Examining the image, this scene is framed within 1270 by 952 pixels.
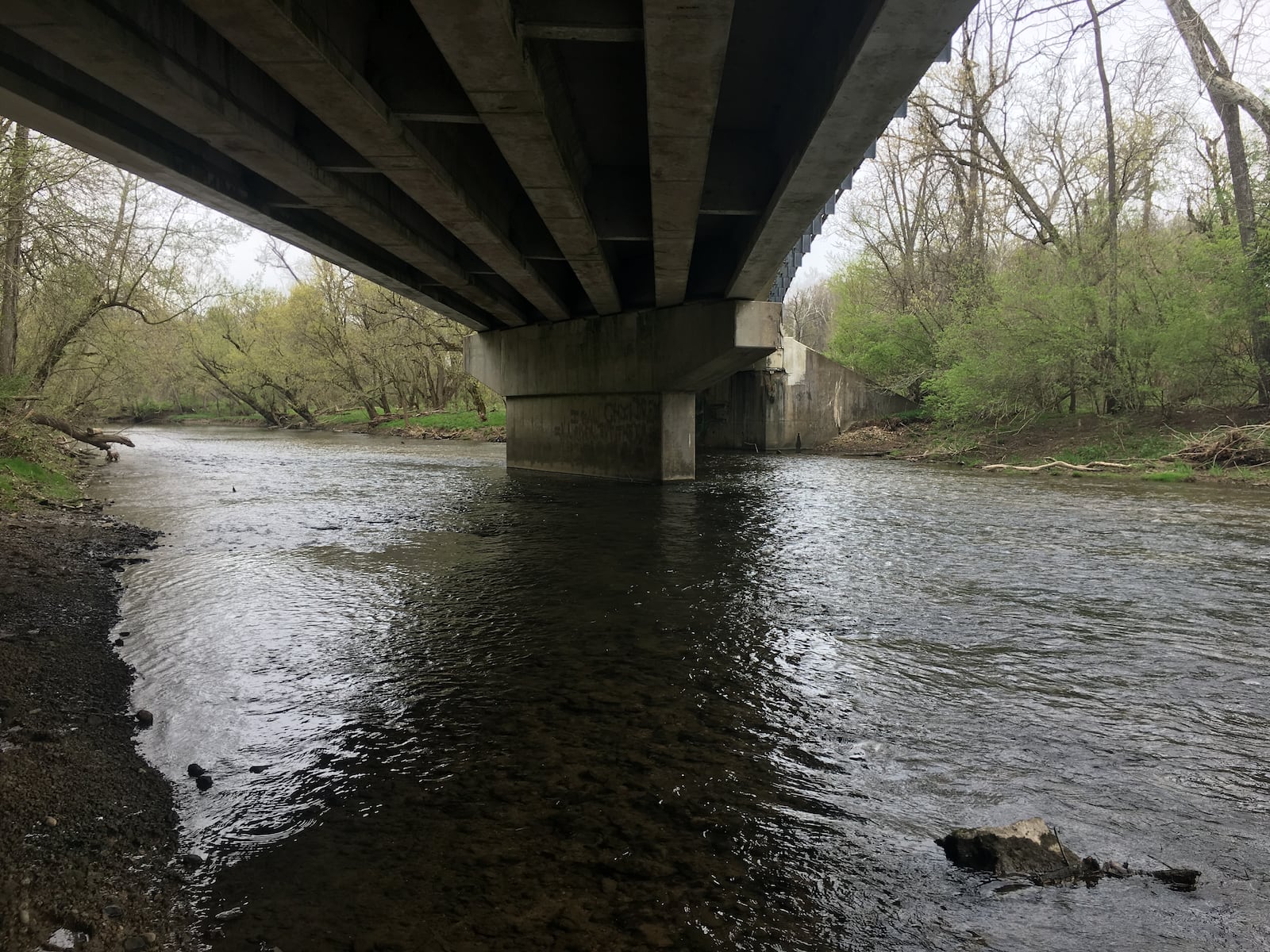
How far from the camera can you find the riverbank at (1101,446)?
18594 millimetres

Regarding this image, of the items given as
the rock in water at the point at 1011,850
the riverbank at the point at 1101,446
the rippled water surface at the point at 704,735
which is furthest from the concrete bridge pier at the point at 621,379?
the rock in water at the point at 1011,850

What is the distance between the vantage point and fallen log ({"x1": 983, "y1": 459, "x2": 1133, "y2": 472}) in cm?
2000

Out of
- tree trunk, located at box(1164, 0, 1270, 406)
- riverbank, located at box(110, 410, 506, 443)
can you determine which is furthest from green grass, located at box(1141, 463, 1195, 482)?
riverbank, located at box(110, 410, 506, 443)

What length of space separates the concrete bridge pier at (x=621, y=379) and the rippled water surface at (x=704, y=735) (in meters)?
7.39

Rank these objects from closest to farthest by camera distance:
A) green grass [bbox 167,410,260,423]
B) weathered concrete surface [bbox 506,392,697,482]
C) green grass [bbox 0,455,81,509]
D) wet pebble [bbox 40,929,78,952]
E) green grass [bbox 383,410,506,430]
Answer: wet pebble [bbox 40,929,78,952], green grass [bbox 0,455,81,509], weathered concrete surface [bbox 506,392,697,482], green grass [bbox 383,410,506,430], green grass [bbox 167,410,260,423]

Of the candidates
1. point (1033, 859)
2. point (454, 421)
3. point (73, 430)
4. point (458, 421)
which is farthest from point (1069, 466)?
point (454, 421)

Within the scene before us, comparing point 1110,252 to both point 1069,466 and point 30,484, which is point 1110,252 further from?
point 30,484

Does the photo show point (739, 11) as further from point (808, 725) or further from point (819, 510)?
point (819, 510)

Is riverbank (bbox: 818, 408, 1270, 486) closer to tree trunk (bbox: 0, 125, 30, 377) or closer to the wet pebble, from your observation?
the wet pebble

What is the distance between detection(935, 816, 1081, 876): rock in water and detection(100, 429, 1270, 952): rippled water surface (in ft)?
0.37

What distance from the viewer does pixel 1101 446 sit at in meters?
21.9

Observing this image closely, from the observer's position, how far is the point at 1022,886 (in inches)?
117

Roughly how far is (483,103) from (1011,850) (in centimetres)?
702

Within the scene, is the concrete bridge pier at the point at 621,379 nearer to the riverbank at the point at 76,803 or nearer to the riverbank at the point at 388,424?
the riverbank at the point at 76,803
